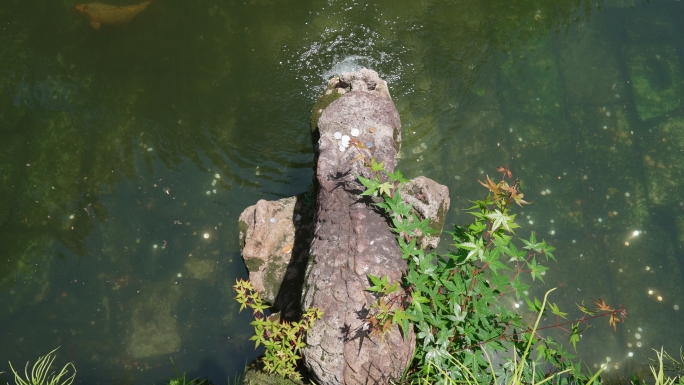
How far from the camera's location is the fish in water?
5762 mm

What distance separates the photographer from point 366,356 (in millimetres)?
3195

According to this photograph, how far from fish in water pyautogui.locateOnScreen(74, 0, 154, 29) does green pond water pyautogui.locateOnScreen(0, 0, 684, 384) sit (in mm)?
104

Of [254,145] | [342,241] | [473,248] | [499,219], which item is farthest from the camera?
[254,145]

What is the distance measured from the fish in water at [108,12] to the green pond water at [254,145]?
0.10 m

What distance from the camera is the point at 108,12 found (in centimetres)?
578

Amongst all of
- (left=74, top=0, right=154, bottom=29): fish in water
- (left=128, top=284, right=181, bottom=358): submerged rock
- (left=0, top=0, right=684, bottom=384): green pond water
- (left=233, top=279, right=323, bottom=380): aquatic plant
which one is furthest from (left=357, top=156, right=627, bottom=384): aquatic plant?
(left=74, top=0, right=154, bottom=29): fish in water

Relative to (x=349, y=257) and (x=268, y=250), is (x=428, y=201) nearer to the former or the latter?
(x=349, y=257)

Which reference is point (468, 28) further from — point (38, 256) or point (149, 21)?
point (38, 256)

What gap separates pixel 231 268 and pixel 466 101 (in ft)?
10.2

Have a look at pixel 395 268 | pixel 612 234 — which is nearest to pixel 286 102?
pixel 395 268

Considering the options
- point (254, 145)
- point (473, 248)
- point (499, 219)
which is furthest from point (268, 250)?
point (499, 219)

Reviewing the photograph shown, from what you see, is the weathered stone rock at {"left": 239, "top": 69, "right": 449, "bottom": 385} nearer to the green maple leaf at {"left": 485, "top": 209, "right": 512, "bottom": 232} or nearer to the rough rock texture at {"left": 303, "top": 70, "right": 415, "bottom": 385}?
the rough rock texture at {"left": 303, "top": 70, "right": 415, "bottom": 385}

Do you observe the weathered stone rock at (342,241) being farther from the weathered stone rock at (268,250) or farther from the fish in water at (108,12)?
the fish in water at (108,12)

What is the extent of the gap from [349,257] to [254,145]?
220 cm
